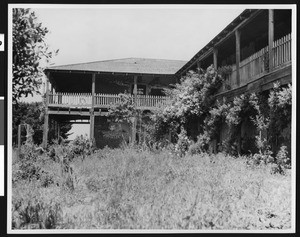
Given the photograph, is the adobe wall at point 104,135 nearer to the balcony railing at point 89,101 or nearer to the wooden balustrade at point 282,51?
the balcony railing at point 89,101

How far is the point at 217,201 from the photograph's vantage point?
6.37m

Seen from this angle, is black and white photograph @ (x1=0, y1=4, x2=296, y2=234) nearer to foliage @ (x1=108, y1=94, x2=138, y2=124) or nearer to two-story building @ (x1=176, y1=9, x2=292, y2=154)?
two-story building @ (x1=176, y1=9, x2=292, y2=154)

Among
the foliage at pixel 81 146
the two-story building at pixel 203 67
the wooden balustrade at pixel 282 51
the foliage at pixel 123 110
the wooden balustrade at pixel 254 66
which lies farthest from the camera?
the foliage at pixel 123 110

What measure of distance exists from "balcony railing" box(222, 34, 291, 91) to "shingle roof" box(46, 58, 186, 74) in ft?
22.3

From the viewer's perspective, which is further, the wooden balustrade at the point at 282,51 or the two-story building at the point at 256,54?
the two-story building at the point at 256,54

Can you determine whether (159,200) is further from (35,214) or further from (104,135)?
(104,135)

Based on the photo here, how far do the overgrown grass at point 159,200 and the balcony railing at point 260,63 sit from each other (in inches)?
124

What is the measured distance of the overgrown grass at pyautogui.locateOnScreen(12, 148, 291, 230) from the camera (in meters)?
5.84

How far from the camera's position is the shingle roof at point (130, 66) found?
1924 cm

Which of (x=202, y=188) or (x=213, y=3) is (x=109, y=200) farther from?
(x=213, y=3)

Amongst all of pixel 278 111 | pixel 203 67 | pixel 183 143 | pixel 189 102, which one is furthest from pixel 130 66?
pixel 278 111

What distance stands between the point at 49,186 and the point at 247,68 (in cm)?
736

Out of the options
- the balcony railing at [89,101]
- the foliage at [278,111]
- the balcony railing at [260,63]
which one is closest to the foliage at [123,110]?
the balcony railing at [89,101]

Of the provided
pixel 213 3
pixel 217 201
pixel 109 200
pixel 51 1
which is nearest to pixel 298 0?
pixel 213 3
